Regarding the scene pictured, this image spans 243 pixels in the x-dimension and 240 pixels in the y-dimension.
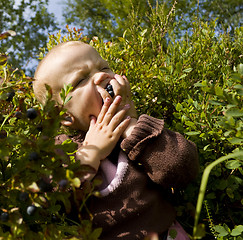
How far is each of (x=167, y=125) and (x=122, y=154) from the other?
54 centimetres

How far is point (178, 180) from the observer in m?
1.23

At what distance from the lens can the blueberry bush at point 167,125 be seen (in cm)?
78

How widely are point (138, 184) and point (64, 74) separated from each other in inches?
22.8

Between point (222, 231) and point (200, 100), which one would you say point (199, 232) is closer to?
point (222, 231)

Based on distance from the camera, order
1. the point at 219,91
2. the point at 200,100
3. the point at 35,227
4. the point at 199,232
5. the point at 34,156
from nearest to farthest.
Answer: the point at 199,232 < the point at 34,156 < the point at 219,91 < the point at 35,227 < the point at 200,100

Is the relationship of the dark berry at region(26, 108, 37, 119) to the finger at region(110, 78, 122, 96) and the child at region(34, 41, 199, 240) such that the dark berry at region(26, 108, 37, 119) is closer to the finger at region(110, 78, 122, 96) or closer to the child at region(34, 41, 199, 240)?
the child at region(34, 41, 199, 240)

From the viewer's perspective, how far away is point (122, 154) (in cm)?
131

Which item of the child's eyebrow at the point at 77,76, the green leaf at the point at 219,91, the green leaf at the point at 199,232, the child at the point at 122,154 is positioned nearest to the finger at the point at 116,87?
the child at the point at 122,154

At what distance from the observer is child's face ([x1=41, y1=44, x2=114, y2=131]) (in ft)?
4.45

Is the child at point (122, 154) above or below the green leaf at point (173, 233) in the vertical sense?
above

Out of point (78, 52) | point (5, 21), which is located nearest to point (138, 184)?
point (78, 52)

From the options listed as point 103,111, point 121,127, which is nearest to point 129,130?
point 121,127

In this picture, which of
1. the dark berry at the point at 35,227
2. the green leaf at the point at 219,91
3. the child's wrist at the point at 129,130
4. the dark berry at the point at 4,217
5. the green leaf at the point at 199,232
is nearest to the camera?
the green leaf at the point at 199,232

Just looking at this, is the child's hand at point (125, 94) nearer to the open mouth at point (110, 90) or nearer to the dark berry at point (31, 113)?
the open mouth at point (110, 90)
